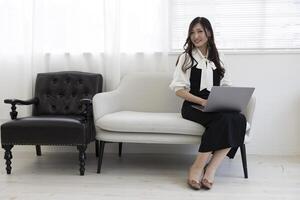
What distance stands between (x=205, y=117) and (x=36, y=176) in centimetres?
136

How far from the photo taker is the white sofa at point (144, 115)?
2.83 metres

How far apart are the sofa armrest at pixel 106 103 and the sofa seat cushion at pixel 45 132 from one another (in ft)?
0.58

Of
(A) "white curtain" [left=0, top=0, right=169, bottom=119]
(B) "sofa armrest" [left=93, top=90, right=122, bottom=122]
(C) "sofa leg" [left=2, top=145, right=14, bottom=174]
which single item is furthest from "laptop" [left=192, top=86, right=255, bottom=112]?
(C) "sofa leg" [left=2, top=145, right=14, bottom=174]

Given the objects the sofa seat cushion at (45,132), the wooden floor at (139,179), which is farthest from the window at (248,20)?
the sofa seat cushion at (45,132)

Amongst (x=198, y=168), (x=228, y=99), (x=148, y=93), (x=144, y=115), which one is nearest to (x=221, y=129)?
(x=228, y=99)

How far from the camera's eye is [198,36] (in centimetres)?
295

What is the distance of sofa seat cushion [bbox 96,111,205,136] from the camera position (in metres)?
2.80

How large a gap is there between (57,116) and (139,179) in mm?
919

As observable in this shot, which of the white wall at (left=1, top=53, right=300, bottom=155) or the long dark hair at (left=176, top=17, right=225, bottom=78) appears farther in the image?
the white wall at (left=1, top=53, right=300, bottom=155)

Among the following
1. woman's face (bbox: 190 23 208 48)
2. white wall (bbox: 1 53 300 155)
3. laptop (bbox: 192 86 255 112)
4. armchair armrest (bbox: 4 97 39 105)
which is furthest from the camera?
white wall (bbox: 1 53 300 155)

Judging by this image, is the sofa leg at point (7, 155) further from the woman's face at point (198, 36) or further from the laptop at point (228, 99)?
the woman's face at point (198, 36)

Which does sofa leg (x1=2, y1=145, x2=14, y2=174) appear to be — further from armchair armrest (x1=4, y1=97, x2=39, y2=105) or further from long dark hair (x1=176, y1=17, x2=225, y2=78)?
long dark hair (x1=176, y1=17, x2=225, y2=78)

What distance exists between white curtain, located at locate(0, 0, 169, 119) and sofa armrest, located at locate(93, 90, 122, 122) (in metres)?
0.23

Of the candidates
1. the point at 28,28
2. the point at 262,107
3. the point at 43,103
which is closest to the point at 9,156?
the point at 43,103
